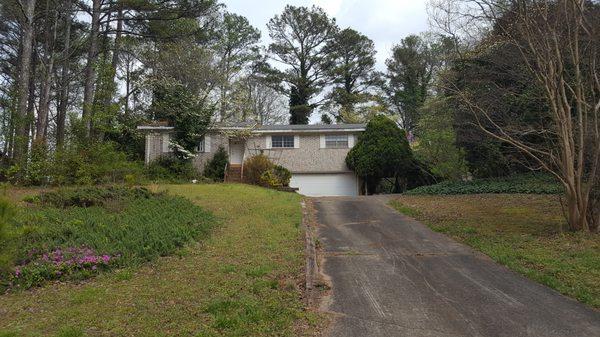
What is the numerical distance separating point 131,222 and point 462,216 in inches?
354

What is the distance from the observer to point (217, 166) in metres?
24.2

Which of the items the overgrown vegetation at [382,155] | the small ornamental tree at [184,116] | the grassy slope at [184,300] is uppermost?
the small ornamental tree at [184,116]

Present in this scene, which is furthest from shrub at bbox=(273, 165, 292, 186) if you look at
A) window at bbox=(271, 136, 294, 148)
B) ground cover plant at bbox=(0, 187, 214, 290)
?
ground cover plant at bbox=(0, 187, 214, 290)

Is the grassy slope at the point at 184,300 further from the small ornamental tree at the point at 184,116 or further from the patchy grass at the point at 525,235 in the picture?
the small ornamental tree at the point at 184,116

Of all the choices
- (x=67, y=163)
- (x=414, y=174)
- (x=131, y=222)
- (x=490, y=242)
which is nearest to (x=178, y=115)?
(x=67, y=163)

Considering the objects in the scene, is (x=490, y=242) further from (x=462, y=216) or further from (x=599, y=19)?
(x=599, y=19)

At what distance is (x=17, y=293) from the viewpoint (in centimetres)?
608

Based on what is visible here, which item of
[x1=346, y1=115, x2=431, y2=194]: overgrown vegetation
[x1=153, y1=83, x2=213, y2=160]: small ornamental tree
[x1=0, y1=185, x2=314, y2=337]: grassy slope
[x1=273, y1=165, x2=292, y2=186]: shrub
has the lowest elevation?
[x1=0, y1=185, x2=314, y2=337]: grassy slope

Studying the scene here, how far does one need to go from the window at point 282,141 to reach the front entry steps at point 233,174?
2516 millimetres

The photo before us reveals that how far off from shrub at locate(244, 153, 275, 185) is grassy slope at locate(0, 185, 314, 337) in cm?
1368

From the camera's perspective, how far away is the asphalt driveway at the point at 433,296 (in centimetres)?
513

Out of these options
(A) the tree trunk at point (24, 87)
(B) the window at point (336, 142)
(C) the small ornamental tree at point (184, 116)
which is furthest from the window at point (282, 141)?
(A) the tree trunk at point (24, 87)

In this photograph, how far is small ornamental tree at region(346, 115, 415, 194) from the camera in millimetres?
23719

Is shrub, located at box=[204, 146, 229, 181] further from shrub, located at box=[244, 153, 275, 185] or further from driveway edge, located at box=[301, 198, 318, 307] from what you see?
driveway edge, located at box=[301, 198, 318, 307]
